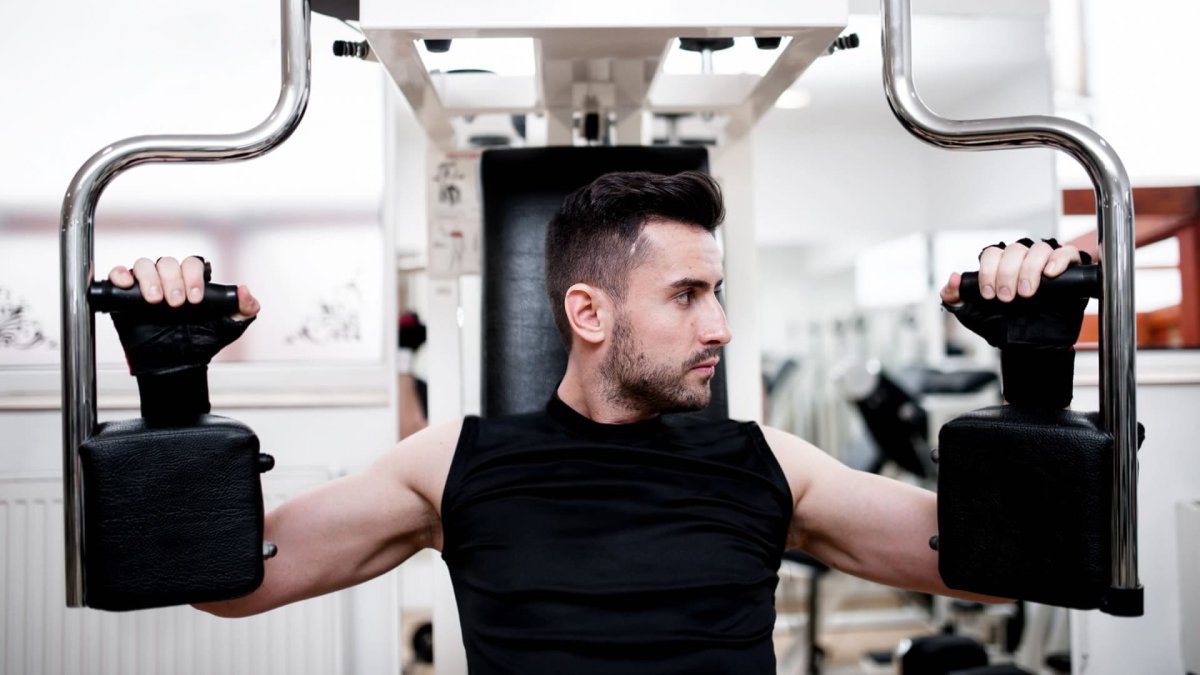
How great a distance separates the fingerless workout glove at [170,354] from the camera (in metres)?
0.95

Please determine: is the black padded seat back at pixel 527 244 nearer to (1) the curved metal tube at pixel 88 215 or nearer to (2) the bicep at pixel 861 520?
(2) the bicep at pixel 861 520

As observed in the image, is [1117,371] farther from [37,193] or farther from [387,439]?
[37,193]

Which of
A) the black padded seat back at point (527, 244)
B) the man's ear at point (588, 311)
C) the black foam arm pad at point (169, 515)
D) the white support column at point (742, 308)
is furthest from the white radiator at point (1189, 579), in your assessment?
the black foam arm pad at point (169, 515)

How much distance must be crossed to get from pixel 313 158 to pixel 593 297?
1.37 meters

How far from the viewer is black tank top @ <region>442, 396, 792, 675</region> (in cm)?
107

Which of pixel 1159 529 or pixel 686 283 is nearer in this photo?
pixel 686 283

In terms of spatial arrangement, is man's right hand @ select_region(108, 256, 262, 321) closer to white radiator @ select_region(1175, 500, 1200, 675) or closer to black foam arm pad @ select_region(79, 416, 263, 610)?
black foam arm pad @ select_region(79, 416, 263, 610)

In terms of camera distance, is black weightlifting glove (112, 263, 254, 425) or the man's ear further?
the man's ear

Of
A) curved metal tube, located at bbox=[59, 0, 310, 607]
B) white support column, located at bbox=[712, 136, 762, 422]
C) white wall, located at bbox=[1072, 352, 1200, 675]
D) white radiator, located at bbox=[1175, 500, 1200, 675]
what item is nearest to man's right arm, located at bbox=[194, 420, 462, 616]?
curved metal tube, located at bbox=[59, 0, 310, 607]

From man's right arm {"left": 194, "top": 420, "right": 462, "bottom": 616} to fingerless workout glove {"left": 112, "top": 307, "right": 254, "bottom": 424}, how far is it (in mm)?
275

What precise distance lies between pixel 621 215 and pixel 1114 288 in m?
0.67

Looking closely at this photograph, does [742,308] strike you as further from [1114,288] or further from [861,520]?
[1114,288]

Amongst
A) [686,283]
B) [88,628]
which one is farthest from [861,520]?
[88,628]

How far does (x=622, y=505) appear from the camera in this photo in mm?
1160
